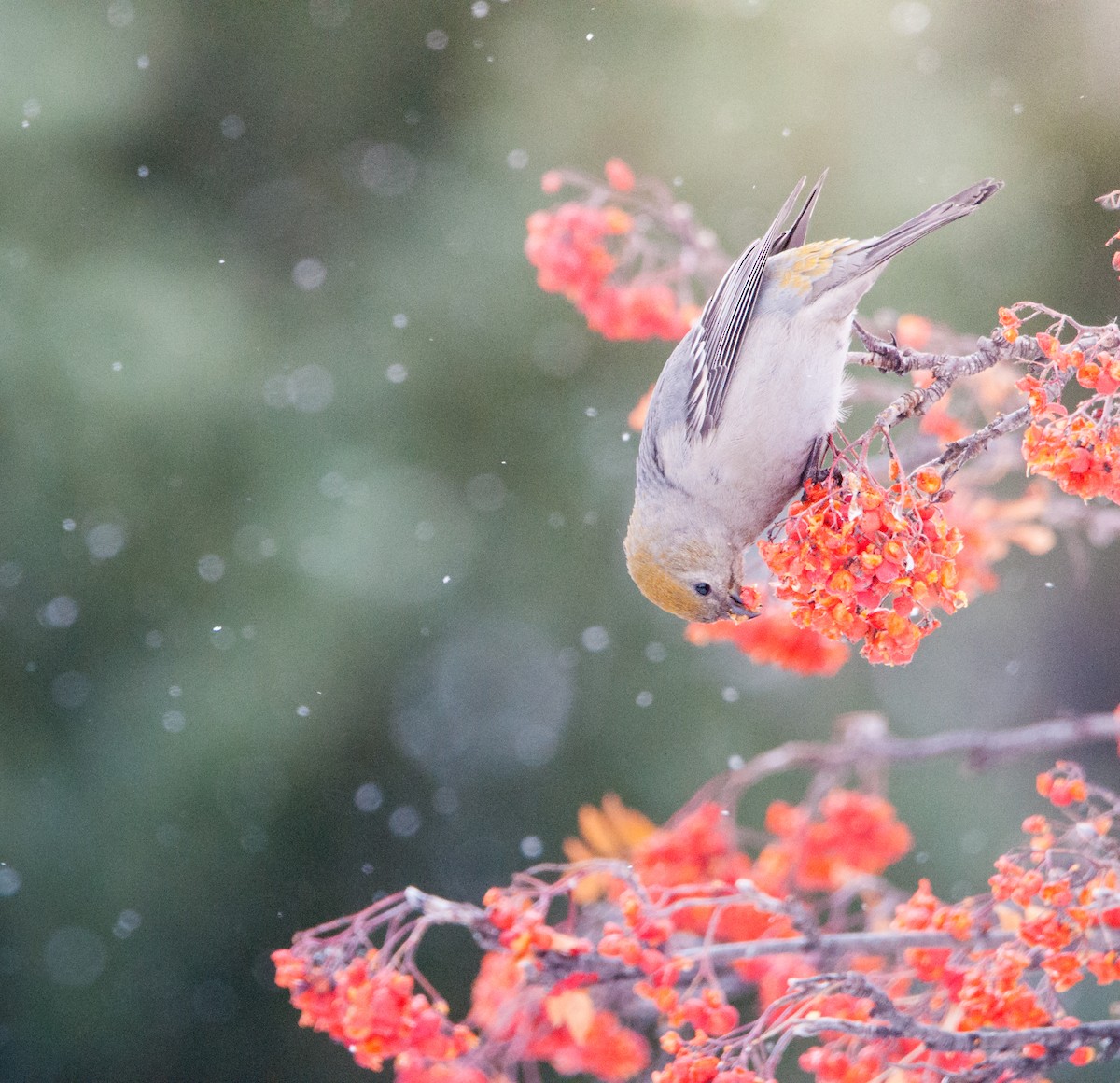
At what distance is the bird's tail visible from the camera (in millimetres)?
1484

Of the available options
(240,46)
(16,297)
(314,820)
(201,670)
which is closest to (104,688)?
(201,670)

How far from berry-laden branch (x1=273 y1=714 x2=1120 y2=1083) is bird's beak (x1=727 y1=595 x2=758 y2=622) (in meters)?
0.29

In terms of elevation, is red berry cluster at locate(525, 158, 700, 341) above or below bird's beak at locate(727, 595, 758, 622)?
above

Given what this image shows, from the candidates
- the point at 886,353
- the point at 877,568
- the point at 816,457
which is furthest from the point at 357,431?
A: the point at 877,568

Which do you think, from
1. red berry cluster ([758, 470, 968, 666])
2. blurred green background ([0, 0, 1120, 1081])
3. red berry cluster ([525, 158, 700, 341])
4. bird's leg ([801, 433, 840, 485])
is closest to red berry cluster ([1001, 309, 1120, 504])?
red berry cluster ([758, 470, 968, 666])

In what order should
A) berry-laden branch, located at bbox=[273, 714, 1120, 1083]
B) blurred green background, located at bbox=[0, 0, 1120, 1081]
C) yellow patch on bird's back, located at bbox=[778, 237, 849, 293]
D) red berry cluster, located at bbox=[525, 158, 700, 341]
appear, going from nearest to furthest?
berry-laden branch, located at bbox=[273, 714, 1120, 1083]
yellow patch on bird's back, located at bbox=[778, 237, 849, 293]
red berry cluster, located at bbox=[525, 158, 700, 341]
blurred green background, located at bbox=[0, 0, 1120, 1081]

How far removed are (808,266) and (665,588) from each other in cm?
59

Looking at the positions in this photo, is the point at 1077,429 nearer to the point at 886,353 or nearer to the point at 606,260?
the point at 886,353

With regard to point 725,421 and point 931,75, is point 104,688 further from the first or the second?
point 931,75

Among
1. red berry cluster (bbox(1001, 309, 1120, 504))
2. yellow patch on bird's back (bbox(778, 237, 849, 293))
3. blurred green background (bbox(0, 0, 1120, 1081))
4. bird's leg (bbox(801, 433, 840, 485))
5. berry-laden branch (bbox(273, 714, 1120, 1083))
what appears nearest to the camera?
red berry cluster (bbox(1001, 309, 1120, 504))

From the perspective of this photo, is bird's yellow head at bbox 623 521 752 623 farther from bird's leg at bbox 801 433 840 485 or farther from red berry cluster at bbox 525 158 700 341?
red berry cluster at bbox 525 158 700 341

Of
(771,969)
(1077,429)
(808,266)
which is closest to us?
(1077,429)

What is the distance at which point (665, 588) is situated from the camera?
69.1 inches

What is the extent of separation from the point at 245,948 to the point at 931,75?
11.6ft
